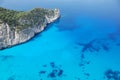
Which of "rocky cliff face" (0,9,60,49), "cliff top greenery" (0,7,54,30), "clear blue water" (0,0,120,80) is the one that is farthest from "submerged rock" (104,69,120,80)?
"cliff top greenery" (0,7,54,30)

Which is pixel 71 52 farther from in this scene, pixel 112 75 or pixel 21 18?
pixel 21 18

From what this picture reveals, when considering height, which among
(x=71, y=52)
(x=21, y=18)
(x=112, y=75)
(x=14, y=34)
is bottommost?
(x=112, y=75)

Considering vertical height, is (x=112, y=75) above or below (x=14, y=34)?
below

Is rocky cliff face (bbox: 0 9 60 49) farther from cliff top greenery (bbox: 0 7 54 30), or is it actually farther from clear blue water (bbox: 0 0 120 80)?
clear blue water (bbox: 0 0 120 80)

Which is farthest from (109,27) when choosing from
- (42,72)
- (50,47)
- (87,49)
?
(42,72)

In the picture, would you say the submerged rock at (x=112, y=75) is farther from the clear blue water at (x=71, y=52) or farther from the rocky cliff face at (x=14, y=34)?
the rocky cliff face at (x=14, y=34)

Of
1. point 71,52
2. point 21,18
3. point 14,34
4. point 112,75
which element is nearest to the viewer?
point 112,75

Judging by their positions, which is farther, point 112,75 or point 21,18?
point 21,18

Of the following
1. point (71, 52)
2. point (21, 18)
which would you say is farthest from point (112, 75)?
point (21, 18)
